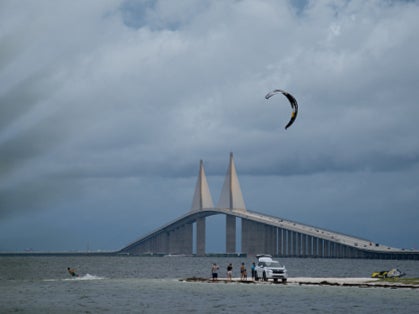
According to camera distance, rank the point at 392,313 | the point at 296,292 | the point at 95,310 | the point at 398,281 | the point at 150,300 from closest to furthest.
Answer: the point at 392,313 < the point at 95,310 < the point at 150,300 < the point at 296,292 < the point at 398,281

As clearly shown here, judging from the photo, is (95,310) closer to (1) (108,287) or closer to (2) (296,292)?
(2) (296,292)

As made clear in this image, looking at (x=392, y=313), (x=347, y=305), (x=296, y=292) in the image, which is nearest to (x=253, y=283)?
(x=296, y=292)

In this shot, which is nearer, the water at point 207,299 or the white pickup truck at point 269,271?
the water at point 207,299

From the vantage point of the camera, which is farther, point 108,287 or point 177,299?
point 108,287

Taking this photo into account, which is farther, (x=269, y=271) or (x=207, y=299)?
(x=269, y=271)

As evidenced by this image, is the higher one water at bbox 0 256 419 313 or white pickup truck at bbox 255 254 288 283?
white pickup truck at bbox 255 254 288 283

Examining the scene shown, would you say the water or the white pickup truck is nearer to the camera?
the water

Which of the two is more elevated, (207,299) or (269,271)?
(269,271)

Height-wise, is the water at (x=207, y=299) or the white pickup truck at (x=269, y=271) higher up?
the white pickup truck at (x=269, y=271)
